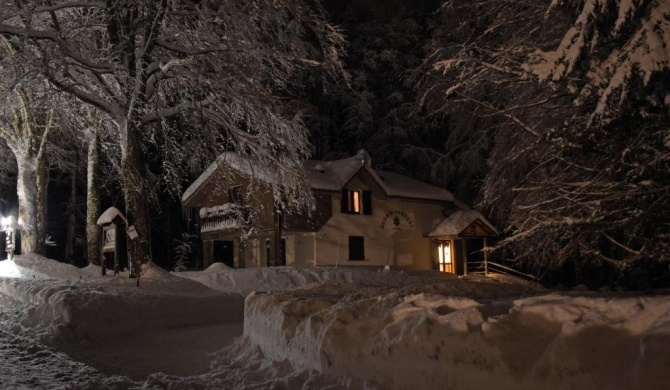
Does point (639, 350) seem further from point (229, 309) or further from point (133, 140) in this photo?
point (133, 140)

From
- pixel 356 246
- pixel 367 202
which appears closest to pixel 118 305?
pixel 356 246

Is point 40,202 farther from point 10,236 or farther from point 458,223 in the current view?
point 458,223

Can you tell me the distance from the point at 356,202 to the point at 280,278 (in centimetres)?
1124

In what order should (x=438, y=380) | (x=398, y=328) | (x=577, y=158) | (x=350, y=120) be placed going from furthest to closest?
1. (x=350, y=120)
2. (x=577, y=158)
3. (x=398, y=328)
4. (x=438, y=380)

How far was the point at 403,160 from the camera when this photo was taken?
40719 millimetres

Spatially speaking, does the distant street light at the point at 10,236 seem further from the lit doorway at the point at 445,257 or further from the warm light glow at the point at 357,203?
the lit doorway at the point at 445,257

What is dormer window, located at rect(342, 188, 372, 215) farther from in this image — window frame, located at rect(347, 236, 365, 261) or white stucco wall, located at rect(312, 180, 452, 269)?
window frame, located at rect(347, 236, 365, 261)

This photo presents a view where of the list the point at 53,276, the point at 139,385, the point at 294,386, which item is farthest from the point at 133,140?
the point at 294,386

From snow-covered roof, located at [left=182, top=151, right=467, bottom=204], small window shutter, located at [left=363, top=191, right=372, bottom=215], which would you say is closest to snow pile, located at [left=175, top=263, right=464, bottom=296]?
snow-covered roof, located at [left=182, top=151, right=467, bottom=204]

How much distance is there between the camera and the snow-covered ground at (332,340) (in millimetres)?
4316

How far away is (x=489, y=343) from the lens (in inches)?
191

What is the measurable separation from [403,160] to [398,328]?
35198 millimetres

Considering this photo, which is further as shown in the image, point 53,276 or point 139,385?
point 53,276

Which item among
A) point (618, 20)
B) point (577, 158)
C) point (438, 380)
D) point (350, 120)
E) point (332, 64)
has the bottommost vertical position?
point (438, 380)
